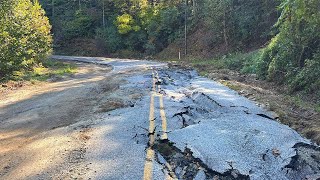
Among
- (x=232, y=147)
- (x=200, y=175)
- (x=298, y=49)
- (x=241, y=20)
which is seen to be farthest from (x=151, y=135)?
(x=241, y=20)

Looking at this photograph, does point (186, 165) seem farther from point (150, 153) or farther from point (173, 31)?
point (173, 31)

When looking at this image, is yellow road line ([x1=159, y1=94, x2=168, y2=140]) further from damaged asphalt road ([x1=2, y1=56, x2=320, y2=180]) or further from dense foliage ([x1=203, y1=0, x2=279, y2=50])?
dense foliage ([x1=203, y1=0, x2=279, y2=50])

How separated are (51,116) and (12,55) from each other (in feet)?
33.2

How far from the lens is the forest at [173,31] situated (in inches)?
582

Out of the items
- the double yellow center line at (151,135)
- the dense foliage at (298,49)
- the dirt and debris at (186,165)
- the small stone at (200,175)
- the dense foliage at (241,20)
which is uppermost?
the dense foliage at (241,20)

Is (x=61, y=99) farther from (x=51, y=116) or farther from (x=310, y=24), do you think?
(x=310, y=24)

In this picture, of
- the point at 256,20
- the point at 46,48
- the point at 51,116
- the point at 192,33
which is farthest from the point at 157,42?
the point at 51,116

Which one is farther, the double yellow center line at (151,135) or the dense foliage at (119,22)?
the dense foliage at (119,22)

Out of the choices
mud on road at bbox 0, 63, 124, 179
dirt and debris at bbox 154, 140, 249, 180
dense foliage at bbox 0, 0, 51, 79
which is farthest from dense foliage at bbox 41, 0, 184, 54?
dirt and debris at bbox 154, 140, 249, 180

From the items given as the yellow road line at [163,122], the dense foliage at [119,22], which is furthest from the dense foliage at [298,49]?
the dense foliage at [119,22]

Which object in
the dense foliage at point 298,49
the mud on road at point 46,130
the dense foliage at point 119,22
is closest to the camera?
the mud on road at point 46,130

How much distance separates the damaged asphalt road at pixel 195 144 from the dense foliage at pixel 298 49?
12.9 ft

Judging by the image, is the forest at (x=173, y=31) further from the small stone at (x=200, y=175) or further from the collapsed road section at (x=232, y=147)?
the small stone at (x=200, y=175)

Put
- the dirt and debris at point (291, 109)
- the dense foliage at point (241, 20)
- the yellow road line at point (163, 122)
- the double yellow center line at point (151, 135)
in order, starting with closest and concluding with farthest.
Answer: the double yellow center line at point (151, 135), the yellow road line at point (163, 122), the dirt and debris at point (291, 109), the dense foliage at point (241, 20)
